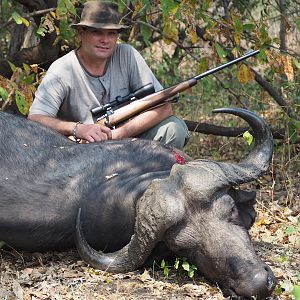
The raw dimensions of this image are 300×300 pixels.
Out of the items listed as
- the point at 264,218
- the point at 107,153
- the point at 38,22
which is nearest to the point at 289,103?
the point at 264,218

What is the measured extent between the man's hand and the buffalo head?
0.95 metres

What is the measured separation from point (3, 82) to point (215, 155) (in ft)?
8.14

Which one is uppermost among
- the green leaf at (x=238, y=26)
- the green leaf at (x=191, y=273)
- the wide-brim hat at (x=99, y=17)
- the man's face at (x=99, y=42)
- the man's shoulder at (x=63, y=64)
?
the wide-brim hat at (x=99, y=17)

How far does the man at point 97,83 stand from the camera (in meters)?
6.13

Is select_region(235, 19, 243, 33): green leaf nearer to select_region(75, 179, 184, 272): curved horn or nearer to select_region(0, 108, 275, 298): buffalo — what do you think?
select_region(0, 108, 275, 298): buffalo

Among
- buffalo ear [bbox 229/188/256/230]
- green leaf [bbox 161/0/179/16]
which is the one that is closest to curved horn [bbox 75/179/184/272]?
buffalo ear [bbox 229/188/256/230]

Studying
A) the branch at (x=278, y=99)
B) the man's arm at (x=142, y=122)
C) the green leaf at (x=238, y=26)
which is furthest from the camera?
the branch at (x=278, y=99)

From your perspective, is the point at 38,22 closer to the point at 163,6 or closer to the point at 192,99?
the point at 163,6

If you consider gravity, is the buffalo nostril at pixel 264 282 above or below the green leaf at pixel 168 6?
below

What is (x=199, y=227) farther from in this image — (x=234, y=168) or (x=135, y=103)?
(x=135, y=103)

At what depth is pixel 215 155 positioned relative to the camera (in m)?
7.97

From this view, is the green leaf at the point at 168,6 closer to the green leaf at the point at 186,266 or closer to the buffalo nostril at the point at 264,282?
the green leaf at the point at 186,266

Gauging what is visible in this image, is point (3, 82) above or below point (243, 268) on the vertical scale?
above

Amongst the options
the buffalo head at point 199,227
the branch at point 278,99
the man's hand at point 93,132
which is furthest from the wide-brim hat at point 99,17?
the branch at point 278,99
